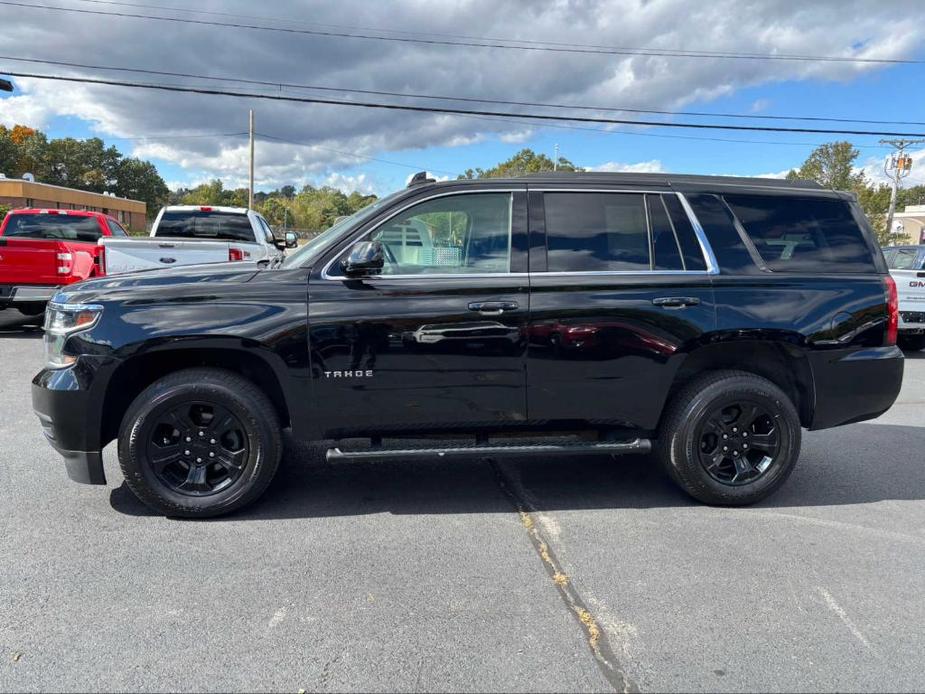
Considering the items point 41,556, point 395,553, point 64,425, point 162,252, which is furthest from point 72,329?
point 162,252

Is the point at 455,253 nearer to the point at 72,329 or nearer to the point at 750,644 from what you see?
the point at 72,329

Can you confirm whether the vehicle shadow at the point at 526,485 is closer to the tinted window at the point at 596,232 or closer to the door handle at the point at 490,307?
the door handle at the point at 490,307

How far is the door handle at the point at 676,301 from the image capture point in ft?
12.9

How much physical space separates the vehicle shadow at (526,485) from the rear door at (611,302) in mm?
644

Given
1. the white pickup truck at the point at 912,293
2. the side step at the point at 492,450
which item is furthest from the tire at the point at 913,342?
the side step at the point at 492,450

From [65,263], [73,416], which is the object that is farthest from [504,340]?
[65,263]

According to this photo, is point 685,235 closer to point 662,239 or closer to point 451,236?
point 662,239

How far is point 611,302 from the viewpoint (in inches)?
153

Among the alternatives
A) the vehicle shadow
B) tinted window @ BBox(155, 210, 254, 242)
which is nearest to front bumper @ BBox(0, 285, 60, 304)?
tinted window @ BBox(155, 210, 254, 242)

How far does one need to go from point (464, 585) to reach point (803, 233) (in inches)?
121

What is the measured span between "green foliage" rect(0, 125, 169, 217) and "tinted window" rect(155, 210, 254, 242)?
74.8m

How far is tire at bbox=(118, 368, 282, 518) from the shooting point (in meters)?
3.70

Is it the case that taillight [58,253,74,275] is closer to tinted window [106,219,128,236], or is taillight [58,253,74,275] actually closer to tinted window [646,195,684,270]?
tinted window [106,219,128,236]

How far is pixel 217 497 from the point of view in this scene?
3.83 metres
